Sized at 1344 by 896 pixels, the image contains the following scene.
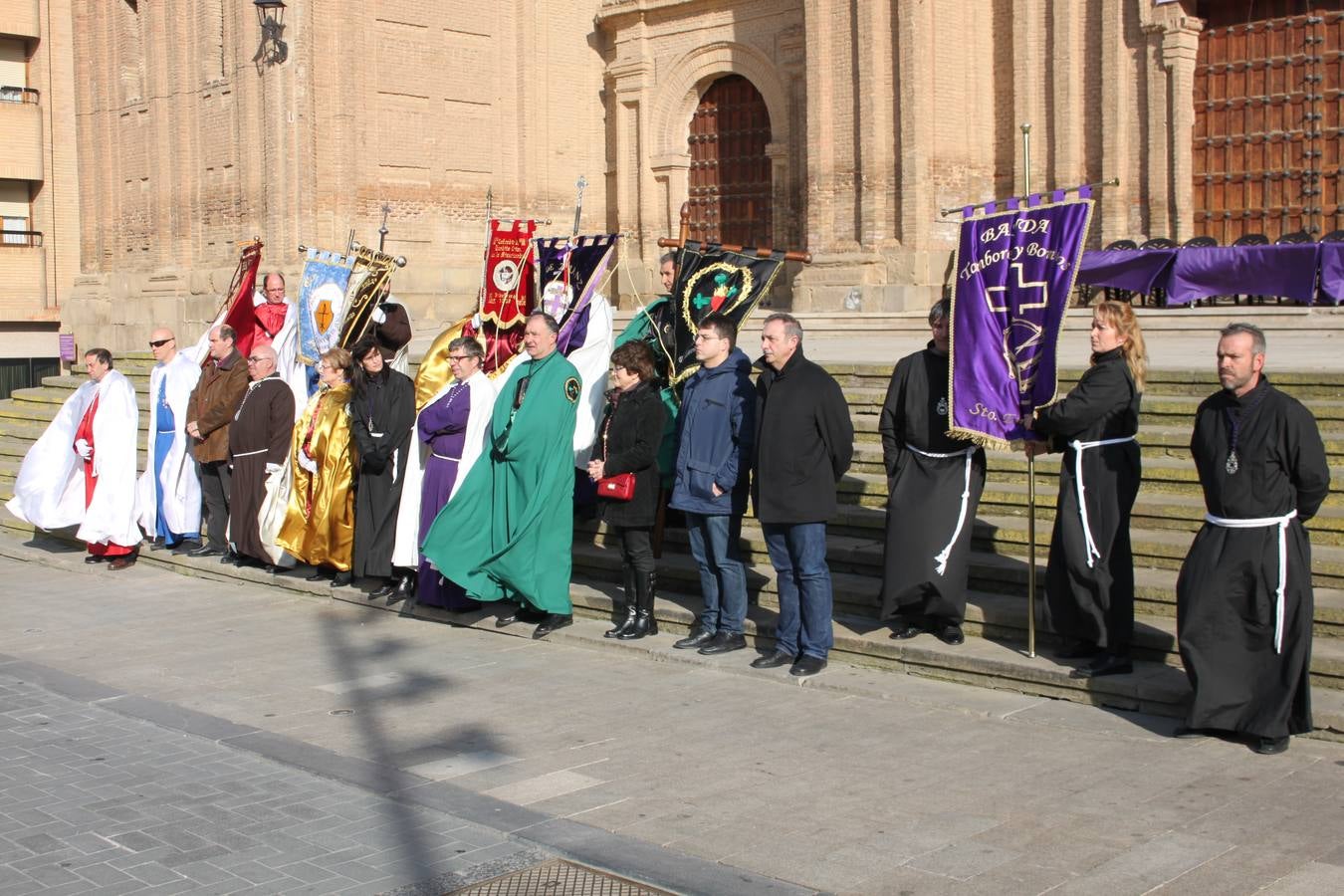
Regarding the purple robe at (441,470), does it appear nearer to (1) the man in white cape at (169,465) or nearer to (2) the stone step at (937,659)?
(2) the stone step at (937,659)

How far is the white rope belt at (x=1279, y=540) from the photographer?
639 centimetres

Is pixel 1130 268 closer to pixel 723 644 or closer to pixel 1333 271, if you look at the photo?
pixel 1333 271

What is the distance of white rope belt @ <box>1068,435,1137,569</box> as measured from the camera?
7328 mm

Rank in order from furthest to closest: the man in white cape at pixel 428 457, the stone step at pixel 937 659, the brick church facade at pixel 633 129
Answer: the brick church facade at pixel 633 129 < the man in white cape at pixel 428 457 < the stone step at pixel 937 659

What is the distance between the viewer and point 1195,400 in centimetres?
996

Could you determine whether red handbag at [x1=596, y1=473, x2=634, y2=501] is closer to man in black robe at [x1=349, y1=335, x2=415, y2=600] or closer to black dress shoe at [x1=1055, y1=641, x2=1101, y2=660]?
man in black robe at [x1=349, y1=335, x2=415, y2=600]

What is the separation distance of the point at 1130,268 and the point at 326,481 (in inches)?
425

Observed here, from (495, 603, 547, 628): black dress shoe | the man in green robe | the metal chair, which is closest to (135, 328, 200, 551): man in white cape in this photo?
the man in green robe

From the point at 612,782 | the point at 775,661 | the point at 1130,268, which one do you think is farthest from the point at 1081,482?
the point at 1130,268

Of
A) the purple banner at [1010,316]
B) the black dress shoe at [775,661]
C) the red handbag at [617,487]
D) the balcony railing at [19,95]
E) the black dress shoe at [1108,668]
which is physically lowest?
the black dress shoe at [775,661]

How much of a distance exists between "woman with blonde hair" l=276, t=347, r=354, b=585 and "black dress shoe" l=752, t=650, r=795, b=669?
12.5 ft

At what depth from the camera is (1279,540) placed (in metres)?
6.45

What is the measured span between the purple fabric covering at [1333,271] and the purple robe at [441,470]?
10292mm

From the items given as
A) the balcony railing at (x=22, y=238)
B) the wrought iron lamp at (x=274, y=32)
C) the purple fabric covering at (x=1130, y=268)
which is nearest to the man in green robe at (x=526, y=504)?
the purple fabric covering at (x=1130, y=268)
